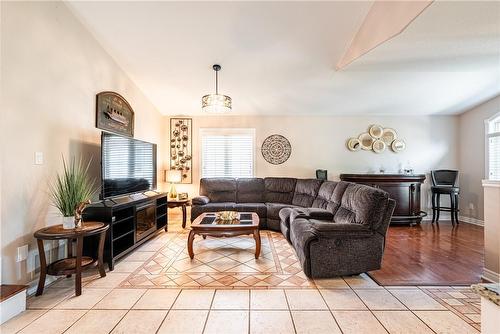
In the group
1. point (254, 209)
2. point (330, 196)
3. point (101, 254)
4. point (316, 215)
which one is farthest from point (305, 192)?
point (101, 254)

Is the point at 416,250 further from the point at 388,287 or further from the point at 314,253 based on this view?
the point at 314,253

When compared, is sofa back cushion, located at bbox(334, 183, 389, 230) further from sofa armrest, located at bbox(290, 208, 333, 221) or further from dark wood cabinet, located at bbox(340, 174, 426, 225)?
dark wood cabinet, located at bbox(340, 174, 426, 225)

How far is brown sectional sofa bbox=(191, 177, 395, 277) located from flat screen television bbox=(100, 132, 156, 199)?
1093 millimetres

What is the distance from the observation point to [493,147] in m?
4.95

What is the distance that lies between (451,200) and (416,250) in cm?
246

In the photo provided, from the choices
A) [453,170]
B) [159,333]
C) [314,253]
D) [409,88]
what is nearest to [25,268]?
[159,333]

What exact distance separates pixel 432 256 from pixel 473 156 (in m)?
3.43

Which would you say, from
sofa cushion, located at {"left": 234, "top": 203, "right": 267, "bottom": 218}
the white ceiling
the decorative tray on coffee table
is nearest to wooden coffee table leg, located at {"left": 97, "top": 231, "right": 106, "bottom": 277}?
the decorative tray on coffee table

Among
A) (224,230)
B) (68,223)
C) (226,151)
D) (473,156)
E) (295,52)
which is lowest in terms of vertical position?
(224,230)

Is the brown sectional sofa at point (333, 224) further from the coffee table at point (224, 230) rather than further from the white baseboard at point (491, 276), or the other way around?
the white baseboard at point (491, 276)

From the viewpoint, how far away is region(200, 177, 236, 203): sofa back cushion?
5242 mm

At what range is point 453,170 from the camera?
5.55 m

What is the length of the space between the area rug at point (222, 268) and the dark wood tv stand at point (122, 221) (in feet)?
1.19

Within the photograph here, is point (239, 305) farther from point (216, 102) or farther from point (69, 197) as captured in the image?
point (216, 102)
